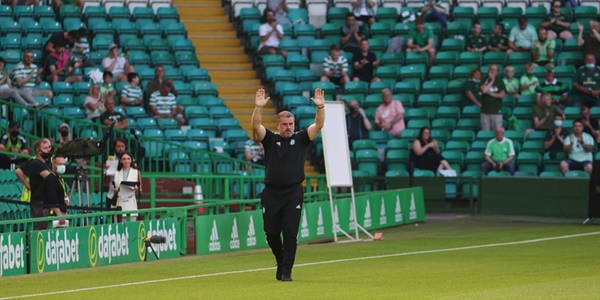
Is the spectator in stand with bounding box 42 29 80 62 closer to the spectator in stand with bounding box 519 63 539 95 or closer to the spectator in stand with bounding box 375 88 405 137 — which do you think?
the spectator in stand with bounding box 375 88 405 137

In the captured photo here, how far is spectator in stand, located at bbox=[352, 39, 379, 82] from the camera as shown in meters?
32.5

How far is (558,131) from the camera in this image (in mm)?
29672

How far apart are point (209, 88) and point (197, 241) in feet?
36.4

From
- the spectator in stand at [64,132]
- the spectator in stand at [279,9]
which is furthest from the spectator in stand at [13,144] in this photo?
the spectator in stand at [279,9]

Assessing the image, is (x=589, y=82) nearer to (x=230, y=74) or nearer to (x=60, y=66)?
(x=230, y=74)

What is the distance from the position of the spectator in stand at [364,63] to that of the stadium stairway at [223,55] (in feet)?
7.18

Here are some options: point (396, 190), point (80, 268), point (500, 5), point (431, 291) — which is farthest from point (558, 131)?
point (431, 291)

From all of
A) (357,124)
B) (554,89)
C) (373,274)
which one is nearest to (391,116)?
(357,124)

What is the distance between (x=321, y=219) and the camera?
80.3 ft

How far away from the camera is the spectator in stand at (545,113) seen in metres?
30.3

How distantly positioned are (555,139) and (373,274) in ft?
47.3

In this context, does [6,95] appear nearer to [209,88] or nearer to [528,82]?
[209,88]

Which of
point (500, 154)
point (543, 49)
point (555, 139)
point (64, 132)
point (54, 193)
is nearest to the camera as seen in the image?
point (54, 193)

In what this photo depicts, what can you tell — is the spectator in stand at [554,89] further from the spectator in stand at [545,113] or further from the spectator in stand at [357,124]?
the spectator in stand at [357,124]
